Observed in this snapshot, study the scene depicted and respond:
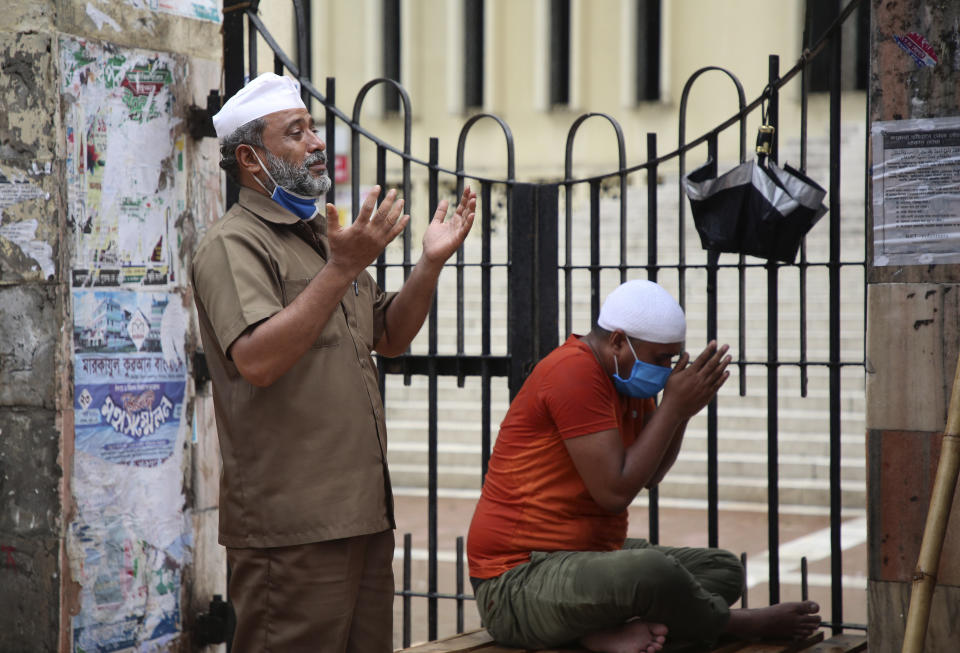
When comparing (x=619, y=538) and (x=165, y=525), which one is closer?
(x=619, y=538)

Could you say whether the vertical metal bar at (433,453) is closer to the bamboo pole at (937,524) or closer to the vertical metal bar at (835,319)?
the vertical metal bar at (835,319)

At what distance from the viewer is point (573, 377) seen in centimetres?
361

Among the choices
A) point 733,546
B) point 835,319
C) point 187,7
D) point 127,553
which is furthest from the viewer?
point 733,546

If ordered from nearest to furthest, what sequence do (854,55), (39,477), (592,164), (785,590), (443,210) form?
(443,210), (39,477), (785,590), (854,55), (592,164)

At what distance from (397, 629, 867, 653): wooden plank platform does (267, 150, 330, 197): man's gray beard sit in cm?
153

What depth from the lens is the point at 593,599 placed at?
11.5ft

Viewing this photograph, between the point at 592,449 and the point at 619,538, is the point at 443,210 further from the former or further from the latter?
the point at 619,538

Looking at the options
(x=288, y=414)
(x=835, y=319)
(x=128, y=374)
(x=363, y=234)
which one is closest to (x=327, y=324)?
(x=288, y=414)

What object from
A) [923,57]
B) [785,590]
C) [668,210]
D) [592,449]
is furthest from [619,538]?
[668,210]

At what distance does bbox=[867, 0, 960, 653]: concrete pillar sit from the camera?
3.39 metres

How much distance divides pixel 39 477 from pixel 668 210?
1192cm

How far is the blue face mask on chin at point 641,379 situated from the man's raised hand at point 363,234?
1.18 metres

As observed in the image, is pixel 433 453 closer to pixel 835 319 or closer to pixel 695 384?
pixel 695 384

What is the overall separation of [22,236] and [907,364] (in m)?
2.77
